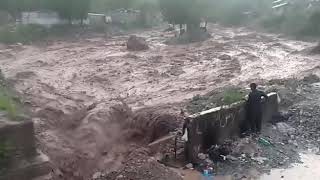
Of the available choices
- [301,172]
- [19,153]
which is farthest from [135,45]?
[19,153]

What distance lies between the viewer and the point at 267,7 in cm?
3962

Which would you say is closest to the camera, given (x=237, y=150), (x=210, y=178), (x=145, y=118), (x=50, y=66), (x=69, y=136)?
(x=210, y=178)

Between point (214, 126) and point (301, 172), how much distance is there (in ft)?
6.04

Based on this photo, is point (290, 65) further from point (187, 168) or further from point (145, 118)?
point (187, 168)

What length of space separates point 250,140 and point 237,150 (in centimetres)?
60

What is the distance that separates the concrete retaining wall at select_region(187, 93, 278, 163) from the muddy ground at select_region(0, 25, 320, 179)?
4.87ft

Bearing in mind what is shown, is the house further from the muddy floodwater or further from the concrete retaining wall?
the muddy floodwater

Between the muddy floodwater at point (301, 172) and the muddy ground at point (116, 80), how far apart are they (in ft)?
9.43

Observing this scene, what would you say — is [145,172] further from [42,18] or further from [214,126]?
[42,18]

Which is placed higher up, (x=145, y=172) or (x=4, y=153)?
(x=4, y=153)

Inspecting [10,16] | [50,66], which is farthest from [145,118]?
[10,16]

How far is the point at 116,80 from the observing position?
57.6 ft

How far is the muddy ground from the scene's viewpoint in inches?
400

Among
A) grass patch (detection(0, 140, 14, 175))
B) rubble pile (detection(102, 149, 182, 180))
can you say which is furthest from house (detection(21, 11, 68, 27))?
grass patch (detection(0, 140, 14, 175))
